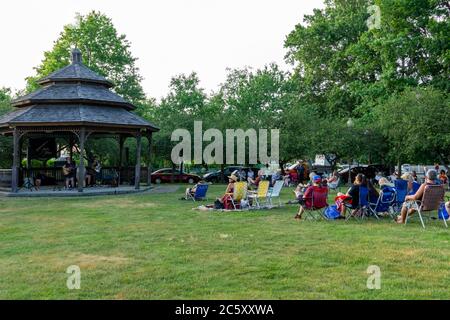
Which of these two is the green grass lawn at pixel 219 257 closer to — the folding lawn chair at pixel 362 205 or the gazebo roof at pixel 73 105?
the folding lawn chair at pixel 362 205

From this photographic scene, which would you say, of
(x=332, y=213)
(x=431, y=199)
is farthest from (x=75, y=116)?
(x=431, y=199)

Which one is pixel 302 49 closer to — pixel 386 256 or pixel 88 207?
pixel 88 207

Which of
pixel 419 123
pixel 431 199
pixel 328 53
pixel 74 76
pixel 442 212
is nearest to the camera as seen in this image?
pixel 431 199

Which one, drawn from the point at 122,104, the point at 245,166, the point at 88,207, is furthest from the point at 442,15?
the point at 88,207

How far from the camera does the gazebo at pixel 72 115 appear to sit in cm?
2288

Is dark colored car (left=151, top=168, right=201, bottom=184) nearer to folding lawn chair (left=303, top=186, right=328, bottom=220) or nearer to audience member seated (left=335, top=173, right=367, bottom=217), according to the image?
folding lawn chair (left=303, top=186, right=328, bottom=220)

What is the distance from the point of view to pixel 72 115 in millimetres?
23516

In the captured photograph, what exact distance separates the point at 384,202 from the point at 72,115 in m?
16.0

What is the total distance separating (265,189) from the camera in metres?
16.2

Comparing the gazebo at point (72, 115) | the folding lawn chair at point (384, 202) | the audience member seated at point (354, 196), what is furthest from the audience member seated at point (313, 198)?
the gazebo at point (72, 115)

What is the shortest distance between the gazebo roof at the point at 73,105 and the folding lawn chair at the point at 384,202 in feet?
47.3

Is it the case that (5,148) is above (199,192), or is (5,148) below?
above

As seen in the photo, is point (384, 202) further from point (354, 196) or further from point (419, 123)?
point (419, 123)

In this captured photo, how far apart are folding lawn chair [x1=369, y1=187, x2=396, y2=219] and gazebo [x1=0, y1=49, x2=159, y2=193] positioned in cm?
1405
